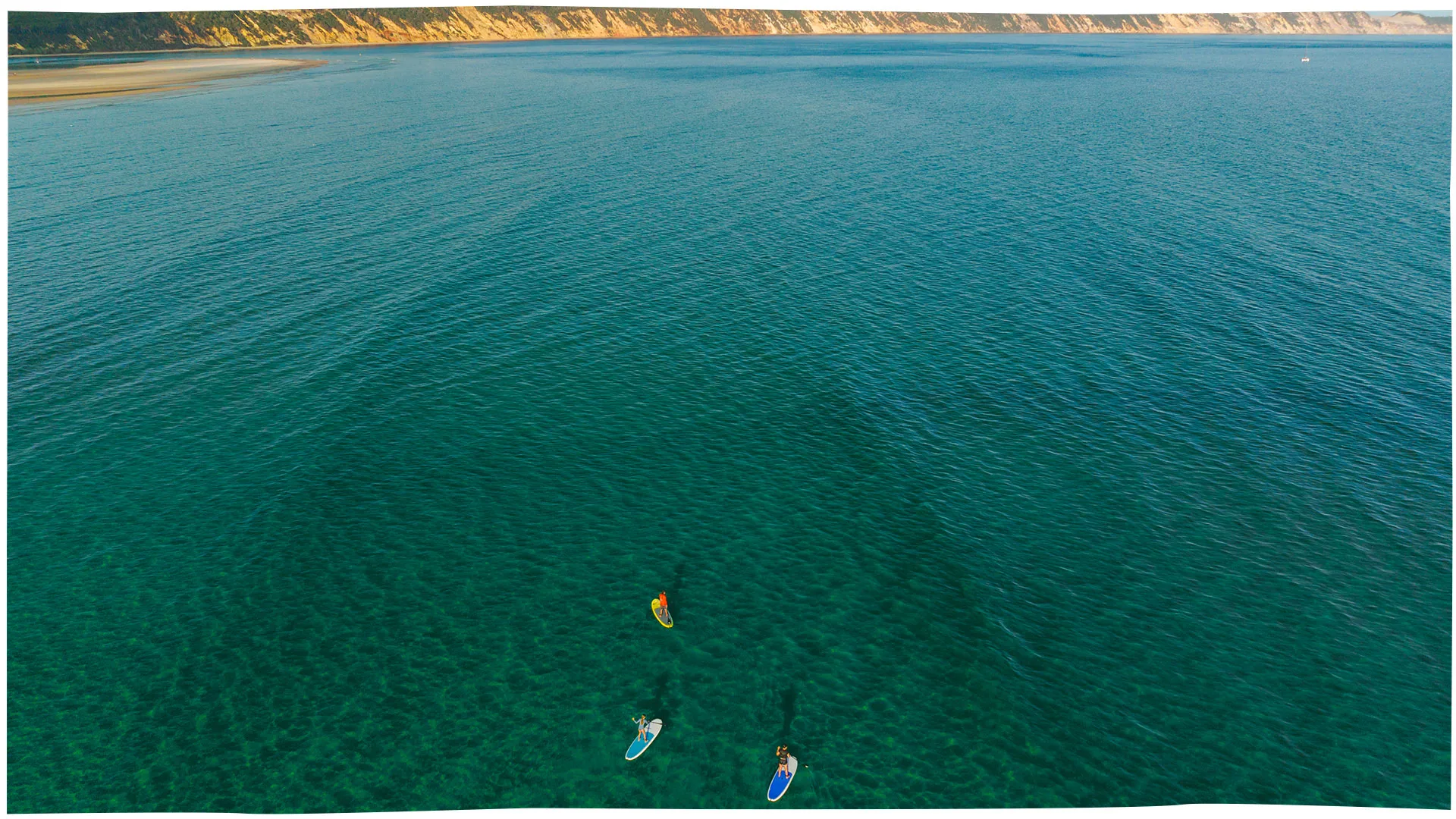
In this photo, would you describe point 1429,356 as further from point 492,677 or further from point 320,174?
point 320,174

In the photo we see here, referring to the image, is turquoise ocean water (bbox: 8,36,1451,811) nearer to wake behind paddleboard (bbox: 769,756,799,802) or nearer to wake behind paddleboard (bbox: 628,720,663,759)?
wake behind paddleboard (bbox: 628,720,663,759)

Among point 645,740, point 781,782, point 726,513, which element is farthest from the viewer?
point 726,513

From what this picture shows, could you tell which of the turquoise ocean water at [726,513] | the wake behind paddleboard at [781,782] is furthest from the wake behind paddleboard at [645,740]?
the wake behind paddleboard at [781,782]

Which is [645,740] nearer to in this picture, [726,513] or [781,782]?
[781,782]

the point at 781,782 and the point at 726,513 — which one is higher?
the point at 781,782

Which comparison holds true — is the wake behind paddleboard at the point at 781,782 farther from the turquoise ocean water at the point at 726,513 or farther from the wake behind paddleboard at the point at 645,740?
the wake behind paddleboard at the point at 645,740

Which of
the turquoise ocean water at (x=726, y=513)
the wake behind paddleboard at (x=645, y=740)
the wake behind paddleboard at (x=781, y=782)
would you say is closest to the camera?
the wake behind paddleboard at (x=781, y=782)

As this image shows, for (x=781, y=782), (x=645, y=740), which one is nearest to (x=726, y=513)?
(x=645, y=740)
